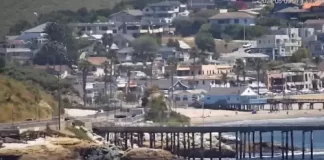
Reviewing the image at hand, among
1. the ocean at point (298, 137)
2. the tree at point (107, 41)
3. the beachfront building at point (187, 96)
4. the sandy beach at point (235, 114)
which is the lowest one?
the ocean at point (298, 137)

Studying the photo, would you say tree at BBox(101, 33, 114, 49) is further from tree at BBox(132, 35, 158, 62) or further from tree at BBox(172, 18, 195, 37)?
tree at BBox(172, 18, 195, 37)

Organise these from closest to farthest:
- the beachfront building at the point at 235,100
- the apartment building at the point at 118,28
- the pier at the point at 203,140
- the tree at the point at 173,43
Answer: the pier at the point at 203,140 → the beachfront building at the point at 235,100 → the tree at the point at 173,43 → the apartment building at the point at 118,28

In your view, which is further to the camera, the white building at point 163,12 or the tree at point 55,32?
the white building at point 163,12

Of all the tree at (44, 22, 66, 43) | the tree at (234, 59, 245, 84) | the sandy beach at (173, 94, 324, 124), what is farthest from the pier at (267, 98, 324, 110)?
the tree at (44, 22, 66, 43)

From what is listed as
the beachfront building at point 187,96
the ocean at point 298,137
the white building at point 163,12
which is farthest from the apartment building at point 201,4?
the ocean at point 298,137

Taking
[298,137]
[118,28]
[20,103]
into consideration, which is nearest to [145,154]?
[20,103]

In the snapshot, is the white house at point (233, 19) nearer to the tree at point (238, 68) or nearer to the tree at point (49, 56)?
the tree at point (238, 68)

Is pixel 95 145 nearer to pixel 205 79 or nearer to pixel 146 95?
pixel 146 95

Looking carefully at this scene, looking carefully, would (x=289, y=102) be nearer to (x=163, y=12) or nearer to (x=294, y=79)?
(x=294, y=79)
